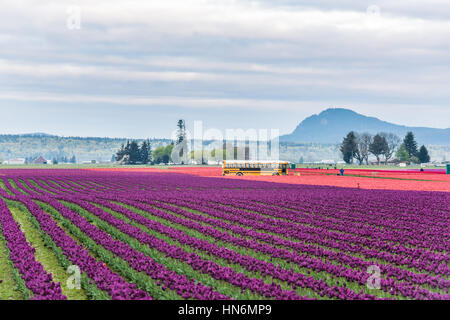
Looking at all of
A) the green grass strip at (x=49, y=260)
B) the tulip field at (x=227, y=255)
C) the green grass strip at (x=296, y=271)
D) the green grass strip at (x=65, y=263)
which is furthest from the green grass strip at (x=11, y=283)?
the green grass strip at (x=296, y=271)

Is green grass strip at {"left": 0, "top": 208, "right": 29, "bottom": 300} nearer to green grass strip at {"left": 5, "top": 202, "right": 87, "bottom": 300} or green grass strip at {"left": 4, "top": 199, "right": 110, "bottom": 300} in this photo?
green grass strip at {"left": 5, "top": 202, "right": 87, "bottom": 300}

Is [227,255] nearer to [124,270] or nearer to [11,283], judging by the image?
[124,270]

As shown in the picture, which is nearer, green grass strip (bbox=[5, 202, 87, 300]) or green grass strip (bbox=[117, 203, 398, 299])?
green grass strip (bbox=[117, 203, 398, 299])

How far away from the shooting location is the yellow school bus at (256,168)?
89.0 metres

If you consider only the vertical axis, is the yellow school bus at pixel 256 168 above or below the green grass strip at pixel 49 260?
above

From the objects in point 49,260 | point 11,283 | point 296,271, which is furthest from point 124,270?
point 296,271

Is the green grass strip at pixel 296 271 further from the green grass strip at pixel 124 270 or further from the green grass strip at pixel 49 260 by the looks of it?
the green grass strip at pixel 49 260

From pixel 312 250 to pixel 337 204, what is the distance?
16516 millimetres

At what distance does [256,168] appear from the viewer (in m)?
89.3

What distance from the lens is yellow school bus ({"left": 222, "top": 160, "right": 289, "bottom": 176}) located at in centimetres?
8900

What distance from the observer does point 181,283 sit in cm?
1351

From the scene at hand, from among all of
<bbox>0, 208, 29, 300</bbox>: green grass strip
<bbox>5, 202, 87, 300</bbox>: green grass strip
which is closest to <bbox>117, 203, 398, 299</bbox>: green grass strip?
<bbox>5, 202, 87, 300</bbox>: green grass strip
